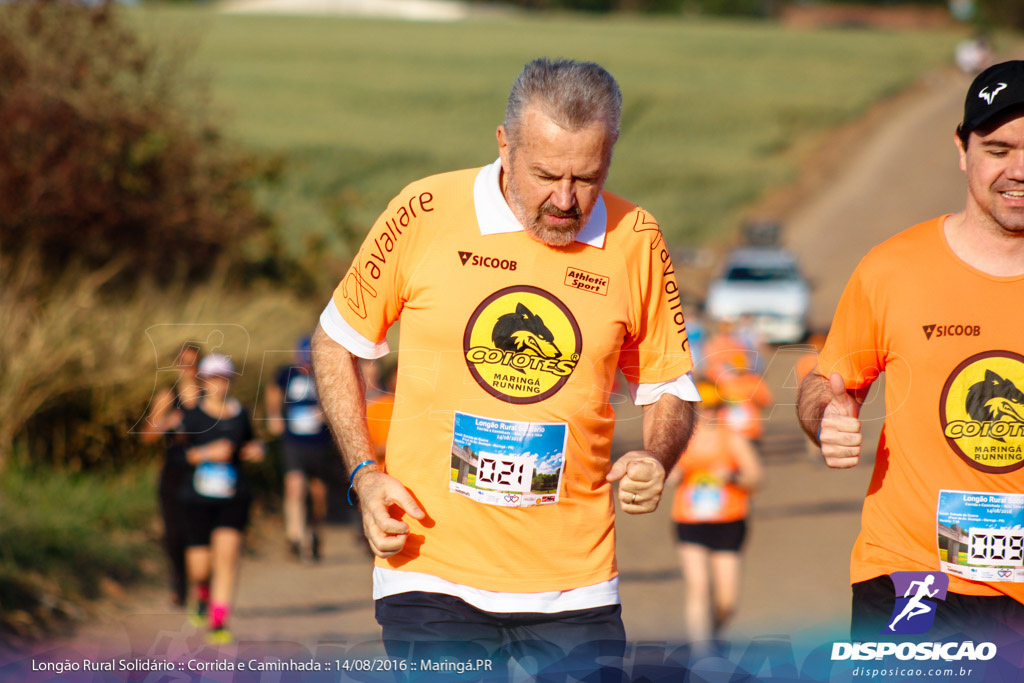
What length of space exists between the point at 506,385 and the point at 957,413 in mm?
1127

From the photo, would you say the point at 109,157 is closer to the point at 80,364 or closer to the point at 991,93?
the point at 80,364

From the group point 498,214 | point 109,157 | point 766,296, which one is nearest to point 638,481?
point 498,214

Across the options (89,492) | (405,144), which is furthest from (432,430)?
(405,144)

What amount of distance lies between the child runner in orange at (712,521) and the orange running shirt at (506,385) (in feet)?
12.1

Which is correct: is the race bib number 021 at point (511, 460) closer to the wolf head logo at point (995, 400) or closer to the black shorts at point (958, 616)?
the black shorts at point (958, 616)

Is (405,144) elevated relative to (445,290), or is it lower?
elevated

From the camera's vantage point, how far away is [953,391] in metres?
3.10

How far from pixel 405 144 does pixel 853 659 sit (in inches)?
1604

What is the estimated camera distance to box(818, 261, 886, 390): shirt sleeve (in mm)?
3242

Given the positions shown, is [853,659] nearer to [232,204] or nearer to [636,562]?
[636,562]

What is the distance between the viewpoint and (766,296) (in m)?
23.2

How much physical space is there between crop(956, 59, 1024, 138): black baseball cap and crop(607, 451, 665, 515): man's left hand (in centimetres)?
Result: 119

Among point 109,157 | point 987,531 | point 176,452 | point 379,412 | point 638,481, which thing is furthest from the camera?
point 109,157

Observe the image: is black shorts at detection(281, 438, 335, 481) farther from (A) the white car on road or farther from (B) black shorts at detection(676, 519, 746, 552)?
(A) the white car on road
